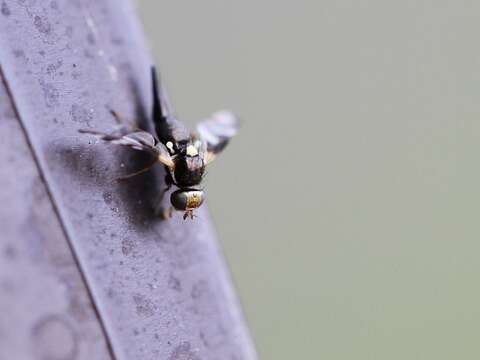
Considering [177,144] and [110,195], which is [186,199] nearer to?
[177,144]

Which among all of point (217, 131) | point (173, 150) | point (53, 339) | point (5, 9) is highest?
point (5, 9)

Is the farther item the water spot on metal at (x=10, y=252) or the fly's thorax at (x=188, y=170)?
the fly's thorax at (x=188, y=170)

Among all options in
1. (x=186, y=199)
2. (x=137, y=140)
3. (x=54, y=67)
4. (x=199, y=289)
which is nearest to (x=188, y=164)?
(x=186, y=199)

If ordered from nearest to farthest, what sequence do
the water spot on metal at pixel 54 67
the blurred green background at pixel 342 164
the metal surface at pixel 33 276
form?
the metal surface at pixel 33 276
the water spot on metal at pixel 54 67
the blurred green background at pixel 342 164

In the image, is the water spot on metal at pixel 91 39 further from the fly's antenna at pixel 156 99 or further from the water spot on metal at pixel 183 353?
the water spot on metal at pixel 183 353

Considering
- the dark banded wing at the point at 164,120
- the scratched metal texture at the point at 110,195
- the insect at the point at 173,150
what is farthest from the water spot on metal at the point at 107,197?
the dark banded wing at the point at 164,120

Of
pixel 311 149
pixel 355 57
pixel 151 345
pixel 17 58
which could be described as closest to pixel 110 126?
pixel 17 58

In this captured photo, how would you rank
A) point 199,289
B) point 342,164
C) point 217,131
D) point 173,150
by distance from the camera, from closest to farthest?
1. point 199,289
2. point 173,150
3. point 217,131
4. point 342,164

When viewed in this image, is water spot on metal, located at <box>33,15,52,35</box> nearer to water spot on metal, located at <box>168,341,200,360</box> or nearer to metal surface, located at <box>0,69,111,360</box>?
metal surface, located at <box>0,69,111,360</box>
